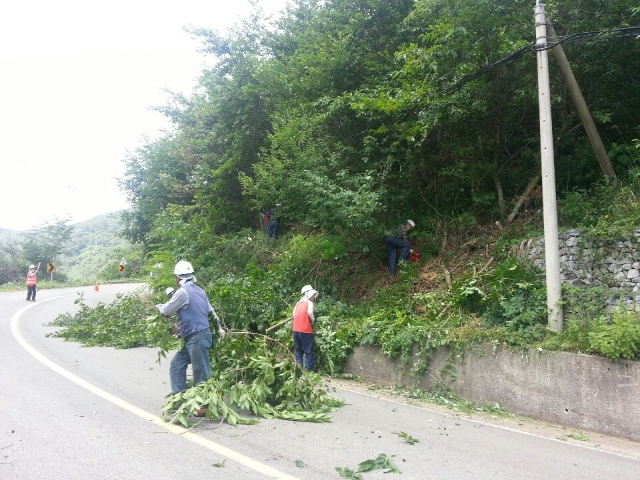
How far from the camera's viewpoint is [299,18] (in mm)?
20125

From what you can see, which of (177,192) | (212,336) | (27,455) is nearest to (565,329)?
(212,336)

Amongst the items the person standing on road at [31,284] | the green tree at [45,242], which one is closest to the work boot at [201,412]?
the person standing on road at [31,284]

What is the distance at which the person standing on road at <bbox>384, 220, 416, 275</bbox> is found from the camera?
1126 cm

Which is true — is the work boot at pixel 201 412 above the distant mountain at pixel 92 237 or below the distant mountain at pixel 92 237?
below

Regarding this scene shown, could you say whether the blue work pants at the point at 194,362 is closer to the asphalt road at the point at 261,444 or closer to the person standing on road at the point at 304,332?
the asphalt road at the point at 261,444

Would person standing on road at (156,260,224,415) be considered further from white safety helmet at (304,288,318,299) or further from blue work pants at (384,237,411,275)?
blue work pants at (384,237,411,275)

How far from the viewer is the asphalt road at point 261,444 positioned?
4488mm

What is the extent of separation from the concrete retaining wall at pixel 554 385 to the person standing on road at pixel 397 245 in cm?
361

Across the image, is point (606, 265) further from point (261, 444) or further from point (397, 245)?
point (261, 444)

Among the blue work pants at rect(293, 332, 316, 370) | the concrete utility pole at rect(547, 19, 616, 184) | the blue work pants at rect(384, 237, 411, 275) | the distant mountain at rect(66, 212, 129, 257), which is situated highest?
the distant mountain at rect(66, 212, 129, 257)

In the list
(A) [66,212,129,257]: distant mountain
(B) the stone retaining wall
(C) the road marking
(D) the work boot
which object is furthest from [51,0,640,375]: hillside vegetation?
(A) [66,212,129,257]: distant mountain

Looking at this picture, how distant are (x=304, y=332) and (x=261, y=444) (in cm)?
372

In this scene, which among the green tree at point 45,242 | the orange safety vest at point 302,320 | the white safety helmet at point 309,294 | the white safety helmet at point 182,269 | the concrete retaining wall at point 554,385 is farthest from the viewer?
the green tree at point 45,242

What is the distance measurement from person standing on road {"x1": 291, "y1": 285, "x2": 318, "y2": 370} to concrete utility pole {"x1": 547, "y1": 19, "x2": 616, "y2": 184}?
607 centimetres
